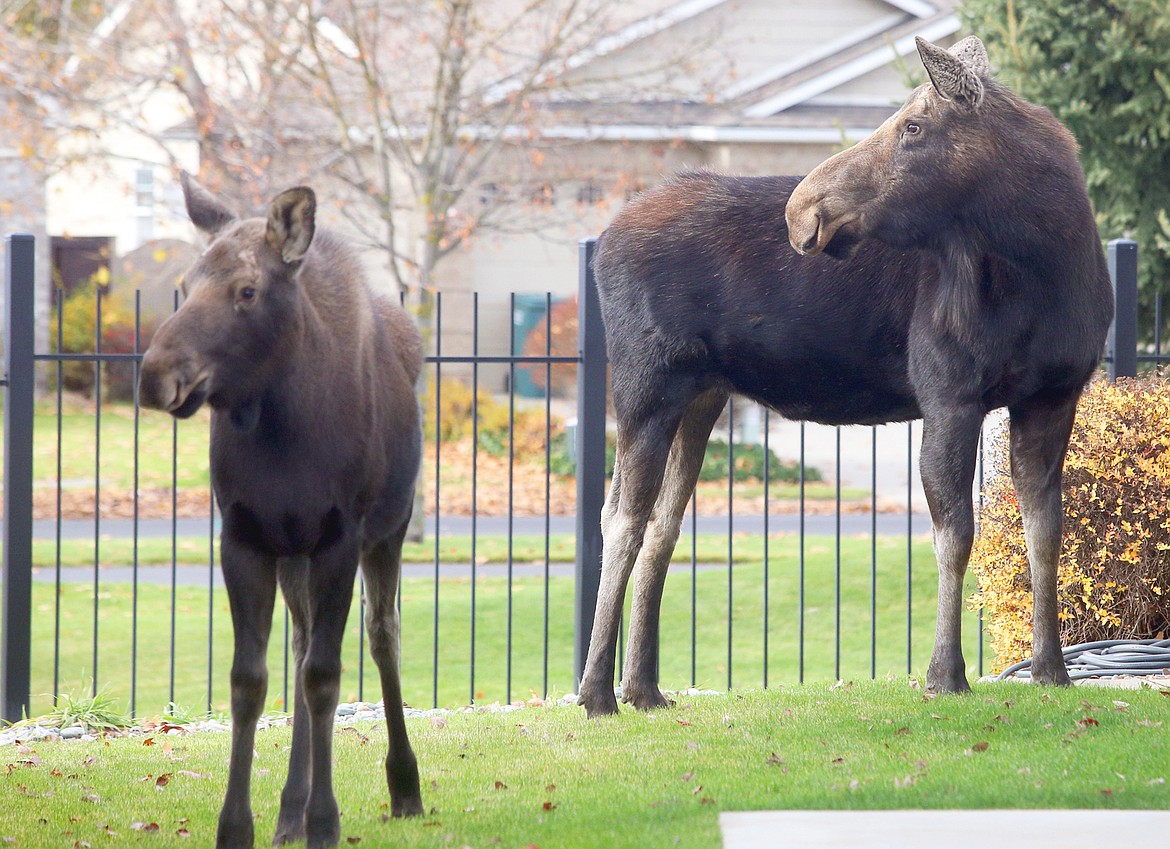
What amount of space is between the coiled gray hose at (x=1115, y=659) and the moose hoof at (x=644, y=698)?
1.56 meters

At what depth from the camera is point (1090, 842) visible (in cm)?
369

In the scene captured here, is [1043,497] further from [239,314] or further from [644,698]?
[239,314]

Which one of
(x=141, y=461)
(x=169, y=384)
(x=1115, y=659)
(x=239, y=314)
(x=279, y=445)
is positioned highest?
(x=239, y=314)

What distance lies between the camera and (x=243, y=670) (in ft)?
12.1

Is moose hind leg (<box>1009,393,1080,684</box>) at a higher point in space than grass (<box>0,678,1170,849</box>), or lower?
higher

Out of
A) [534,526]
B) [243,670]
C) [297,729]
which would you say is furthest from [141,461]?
[243,670]

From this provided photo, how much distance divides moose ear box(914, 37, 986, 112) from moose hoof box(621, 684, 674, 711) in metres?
2.72

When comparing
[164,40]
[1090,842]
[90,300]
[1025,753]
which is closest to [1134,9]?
[1025,753]

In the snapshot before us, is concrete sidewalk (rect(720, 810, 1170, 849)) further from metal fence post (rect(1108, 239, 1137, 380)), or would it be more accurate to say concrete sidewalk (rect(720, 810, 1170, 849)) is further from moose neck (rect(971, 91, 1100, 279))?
metal fence post (rect(1108, 239, 1137, 380))

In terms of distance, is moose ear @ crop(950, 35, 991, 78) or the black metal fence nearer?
moose ear @ crop(950, 35, 991, 78)

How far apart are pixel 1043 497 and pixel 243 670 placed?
10.7 feet

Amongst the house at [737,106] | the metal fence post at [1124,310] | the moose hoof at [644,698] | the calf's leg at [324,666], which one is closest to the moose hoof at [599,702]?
the moose hoof at [644,698]

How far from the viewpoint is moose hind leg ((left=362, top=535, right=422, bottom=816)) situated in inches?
163

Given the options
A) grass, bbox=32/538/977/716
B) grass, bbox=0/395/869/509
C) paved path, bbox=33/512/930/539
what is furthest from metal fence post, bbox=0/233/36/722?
grass, bbox=0/395/869/509
